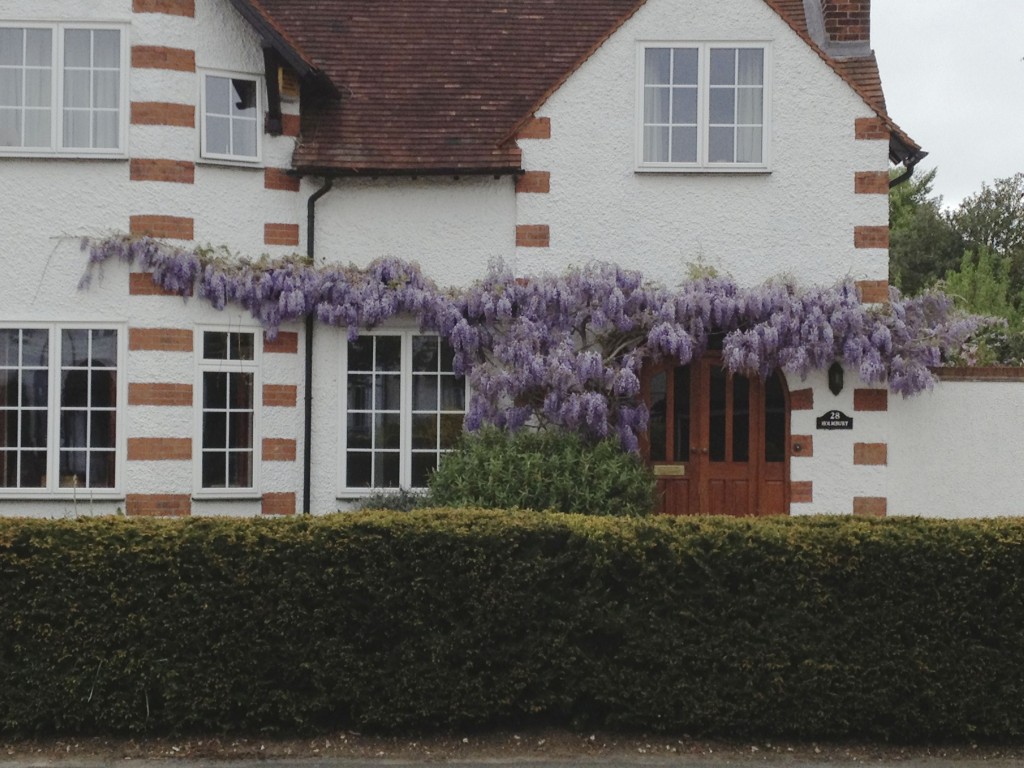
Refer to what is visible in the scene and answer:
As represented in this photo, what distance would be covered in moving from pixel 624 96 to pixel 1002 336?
17.0 m

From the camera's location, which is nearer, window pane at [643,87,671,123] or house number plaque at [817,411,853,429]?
house number plaque at [817,411,853,429]

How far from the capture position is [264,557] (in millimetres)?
8133

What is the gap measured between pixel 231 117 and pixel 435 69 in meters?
2.61

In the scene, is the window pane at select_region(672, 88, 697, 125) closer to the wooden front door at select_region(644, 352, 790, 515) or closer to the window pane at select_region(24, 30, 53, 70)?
the wooden front door at select_region(644, 352, 790, 515)

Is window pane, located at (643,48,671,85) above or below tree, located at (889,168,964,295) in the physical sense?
below

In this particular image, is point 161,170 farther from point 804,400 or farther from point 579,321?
point 804,400

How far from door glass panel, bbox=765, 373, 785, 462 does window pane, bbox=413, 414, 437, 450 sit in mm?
3736

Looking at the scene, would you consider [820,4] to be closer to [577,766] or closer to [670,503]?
[670,503]

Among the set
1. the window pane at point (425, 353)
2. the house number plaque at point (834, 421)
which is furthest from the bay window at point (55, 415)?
the house number plaque at point (834, 421)

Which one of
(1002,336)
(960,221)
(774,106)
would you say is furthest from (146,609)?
(960,221)

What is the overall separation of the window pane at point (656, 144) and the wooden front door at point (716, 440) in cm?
227

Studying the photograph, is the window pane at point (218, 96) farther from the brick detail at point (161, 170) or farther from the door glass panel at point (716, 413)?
the door glass panel at point (716, 413)

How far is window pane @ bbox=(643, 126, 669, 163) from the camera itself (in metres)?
13.5

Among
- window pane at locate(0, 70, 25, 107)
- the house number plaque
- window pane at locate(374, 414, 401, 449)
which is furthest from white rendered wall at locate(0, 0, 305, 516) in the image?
the house number plaque
